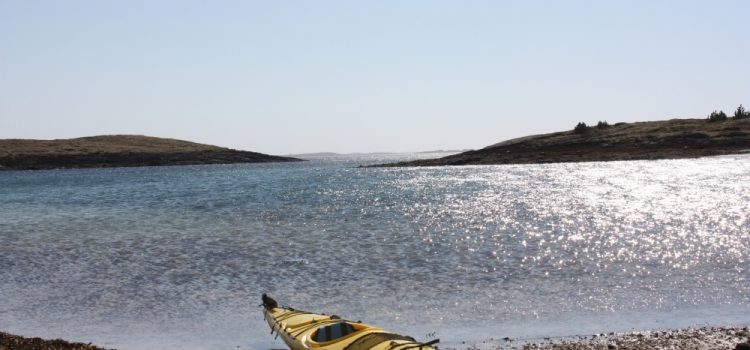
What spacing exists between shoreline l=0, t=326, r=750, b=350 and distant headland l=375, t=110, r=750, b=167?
7772 centimetres

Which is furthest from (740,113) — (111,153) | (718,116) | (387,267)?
(111,153)

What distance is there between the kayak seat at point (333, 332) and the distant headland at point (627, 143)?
269ft

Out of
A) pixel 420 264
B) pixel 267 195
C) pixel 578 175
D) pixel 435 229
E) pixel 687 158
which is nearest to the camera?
pixel 420 264

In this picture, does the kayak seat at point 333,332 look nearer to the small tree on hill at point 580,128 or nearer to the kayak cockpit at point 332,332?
the kayak cockpit at point 332,332

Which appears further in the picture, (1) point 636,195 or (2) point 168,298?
(1) point 636,195

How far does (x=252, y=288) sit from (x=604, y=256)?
13526mm

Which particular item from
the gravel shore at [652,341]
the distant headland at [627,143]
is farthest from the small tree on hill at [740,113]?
the gravel shore at [652,341]

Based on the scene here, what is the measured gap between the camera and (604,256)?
2405 cm

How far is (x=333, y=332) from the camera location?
12453 mm

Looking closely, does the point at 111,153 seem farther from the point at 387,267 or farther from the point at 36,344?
the point at 36,344

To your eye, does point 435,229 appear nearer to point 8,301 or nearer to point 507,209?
point 507,209

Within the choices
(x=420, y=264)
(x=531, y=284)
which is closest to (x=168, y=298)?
(x=420, y=264)

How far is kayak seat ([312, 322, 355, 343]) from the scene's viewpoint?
40.5 feet

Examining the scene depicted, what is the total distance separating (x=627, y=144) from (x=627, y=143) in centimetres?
51
